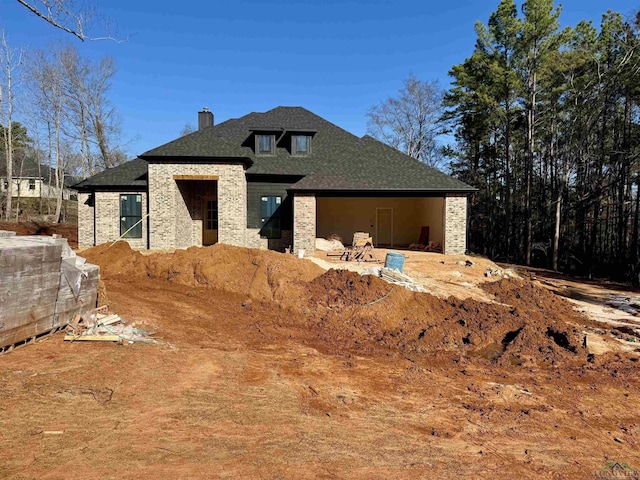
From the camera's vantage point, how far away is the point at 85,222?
1903 cm

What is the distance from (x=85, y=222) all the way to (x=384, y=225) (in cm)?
1632

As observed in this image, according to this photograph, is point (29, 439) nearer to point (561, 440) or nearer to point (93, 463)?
point (93, 463)

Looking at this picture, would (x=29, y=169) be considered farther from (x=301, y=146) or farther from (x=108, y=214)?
(x=301, y=146)

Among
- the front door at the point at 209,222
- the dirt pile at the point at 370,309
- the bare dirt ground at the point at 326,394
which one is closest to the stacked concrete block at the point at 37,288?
the bare dirt ground at the point at 326,394

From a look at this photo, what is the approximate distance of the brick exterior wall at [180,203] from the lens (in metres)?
17.0

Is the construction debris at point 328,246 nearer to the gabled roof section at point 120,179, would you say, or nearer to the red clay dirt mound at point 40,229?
the gabled roof section at point 120,179

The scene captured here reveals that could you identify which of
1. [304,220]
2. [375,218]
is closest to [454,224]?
[375,218]

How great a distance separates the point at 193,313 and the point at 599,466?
24.9 feet

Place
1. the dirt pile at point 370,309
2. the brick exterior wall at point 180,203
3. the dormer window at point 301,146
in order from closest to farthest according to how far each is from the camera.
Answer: the dirt pile at point 370,309 → the brick exterior wall at point 180,203 → the dormer window at point 301,146

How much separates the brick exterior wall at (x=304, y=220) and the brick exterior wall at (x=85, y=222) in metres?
11.0

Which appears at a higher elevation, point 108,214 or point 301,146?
point 301,146

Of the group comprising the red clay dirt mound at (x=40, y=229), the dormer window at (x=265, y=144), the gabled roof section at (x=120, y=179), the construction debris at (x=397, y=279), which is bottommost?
the construction debris at (x=397, y=279)

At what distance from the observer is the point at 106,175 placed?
19016mm

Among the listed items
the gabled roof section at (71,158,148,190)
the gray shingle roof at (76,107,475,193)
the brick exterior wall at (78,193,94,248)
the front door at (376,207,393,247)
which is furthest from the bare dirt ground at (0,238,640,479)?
the front door at (376,207,393,247)
